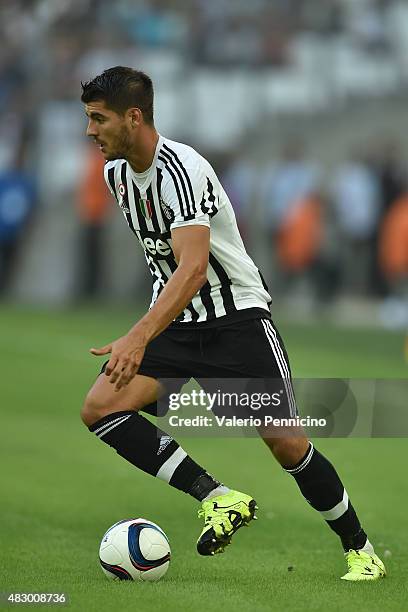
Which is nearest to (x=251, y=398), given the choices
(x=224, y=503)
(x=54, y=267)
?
(x=224, y=503)

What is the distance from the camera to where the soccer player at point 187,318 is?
6.17m

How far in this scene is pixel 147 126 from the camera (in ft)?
20.6

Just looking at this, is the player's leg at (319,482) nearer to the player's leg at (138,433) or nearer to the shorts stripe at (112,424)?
the player's leg at (138,433)

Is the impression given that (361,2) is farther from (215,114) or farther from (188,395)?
(188,395)

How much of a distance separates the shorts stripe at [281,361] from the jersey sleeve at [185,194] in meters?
0.70

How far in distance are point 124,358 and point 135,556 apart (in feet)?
3.51

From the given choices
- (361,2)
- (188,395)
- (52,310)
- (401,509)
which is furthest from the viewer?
(361,2)

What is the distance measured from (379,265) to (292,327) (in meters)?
3.64

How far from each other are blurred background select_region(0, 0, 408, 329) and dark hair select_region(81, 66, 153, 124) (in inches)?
614

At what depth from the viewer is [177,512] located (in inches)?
339

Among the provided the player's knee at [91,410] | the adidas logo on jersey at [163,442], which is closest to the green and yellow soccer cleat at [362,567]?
Result: the adidas logo on jersey at [163,442]

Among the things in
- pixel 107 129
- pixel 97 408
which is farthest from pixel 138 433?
pixel 107 129

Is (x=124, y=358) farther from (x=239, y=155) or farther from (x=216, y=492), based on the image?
(x=239, y=155)

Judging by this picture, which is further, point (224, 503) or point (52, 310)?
point (52, 310)
